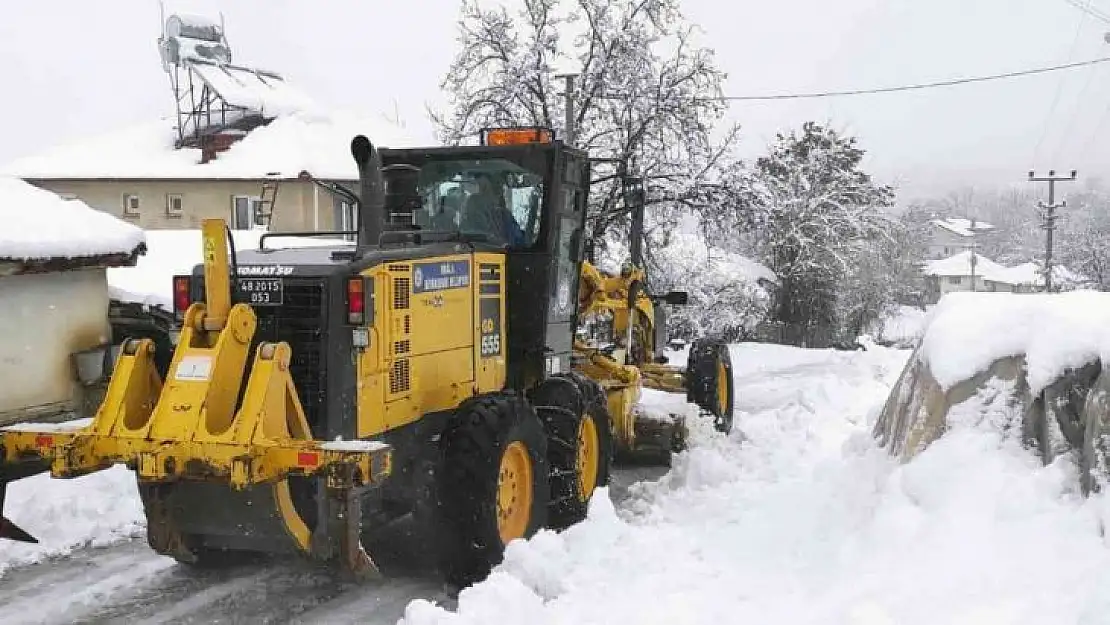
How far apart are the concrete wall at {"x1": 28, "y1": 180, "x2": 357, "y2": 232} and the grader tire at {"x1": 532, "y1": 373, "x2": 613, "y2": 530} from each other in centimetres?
2033

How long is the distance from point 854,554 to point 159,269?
12.1 meters

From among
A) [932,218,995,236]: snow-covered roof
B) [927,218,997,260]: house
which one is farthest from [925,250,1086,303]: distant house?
[932,218,995,236]: snow-covered roof

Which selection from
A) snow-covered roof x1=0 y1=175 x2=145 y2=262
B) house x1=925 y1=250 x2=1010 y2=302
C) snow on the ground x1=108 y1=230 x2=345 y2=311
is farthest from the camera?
house x1=925 y1=250 x2=1010 y2=302

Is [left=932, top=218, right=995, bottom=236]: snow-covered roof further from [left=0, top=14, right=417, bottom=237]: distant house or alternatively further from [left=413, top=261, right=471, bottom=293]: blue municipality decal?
[left=413, top=261, right=471, bottom=293]: blue municipality decal

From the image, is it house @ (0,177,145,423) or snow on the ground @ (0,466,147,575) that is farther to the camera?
house @ (0,177,145,423)

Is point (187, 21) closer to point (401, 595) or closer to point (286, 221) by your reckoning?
point (286, 221)

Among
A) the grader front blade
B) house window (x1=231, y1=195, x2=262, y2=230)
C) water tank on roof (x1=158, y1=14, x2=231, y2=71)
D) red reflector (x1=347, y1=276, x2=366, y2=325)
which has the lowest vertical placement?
the grader front blade

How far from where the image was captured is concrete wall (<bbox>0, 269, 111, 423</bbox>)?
11.6 m

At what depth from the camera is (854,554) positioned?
18.5 ft

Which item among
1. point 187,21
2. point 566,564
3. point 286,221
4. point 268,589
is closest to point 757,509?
point 566,564

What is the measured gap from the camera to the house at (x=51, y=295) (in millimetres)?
11477

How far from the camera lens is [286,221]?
2706 cm

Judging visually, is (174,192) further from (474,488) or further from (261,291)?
(474,488)

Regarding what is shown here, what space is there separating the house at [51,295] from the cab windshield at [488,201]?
571 centimetres
